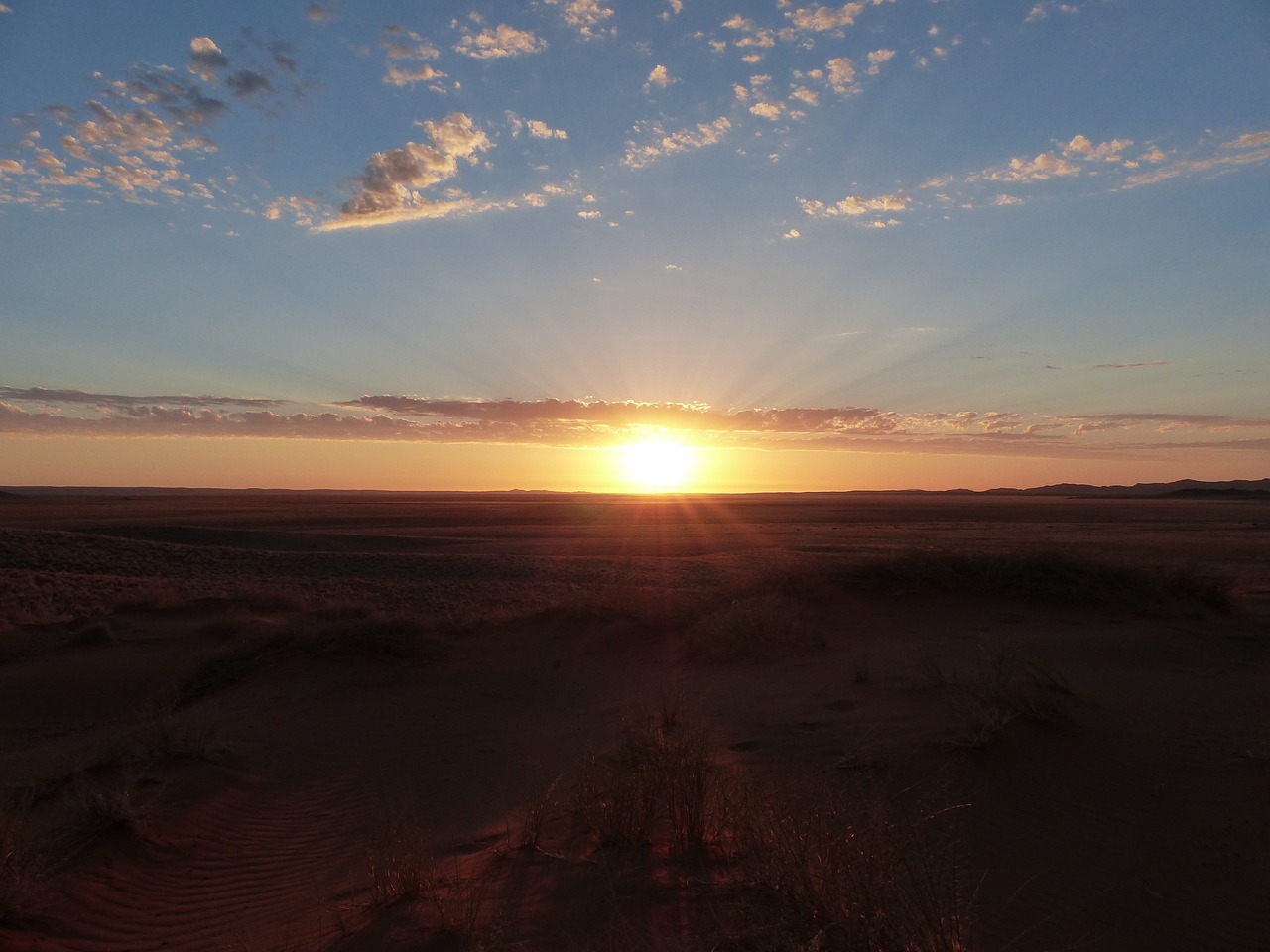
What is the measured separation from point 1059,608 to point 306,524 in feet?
182

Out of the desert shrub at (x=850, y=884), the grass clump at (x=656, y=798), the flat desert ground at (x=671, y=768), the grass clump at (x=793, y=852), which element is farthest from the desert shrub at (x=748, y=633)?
the desert shrub at (x=850, y=884)

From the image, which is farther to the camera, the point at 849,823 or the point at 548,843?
the point at 548,843

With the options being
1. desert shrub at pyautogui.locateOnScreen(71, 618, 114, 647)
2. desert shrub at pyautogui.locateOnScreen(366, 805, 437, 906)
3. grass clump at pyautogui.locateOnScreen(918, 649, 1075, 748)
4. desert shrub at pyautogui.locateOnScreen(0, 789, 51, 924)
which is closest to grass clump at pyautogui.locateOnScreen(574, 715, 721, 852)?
desert shrub at pyautogui.locateOnScreen(366, 805, 437, 906)

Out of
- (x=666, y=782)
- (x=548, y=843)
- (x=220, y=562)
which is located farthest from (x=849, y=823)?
(x=220, y=562)

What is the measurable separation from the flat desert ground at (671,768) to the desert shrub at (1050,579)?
61 mm

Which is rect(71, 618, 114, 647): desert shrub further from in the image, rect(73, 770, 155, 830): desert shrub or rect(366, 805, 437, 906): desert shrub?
rect(366, 805, 437, 906): desert shrub

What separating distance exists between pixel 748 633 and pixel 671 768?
274 inches

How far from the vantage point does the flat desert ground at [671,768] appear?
4504 mm

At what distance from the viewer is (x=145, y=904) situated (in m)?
5.67

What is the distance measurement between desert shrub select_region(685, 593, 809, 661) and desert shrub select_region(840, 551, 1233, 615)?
2.26 meters

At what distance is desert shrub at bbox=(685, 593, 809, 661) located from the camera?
12234 mm

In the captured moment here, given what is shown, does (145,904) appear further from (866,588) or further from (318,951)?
(866,588)

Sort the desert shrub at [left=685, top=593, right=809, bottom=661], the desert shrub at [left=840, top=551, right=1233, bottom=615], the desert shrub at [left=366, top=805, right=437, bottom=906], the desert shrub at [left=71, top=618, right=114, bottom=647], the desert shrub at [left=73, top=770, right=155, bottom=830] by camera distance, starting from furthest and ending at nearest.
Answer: the desert shrub at [left=71, top=618, right=114, bottom=647], the desert shrub at [left=840, top=551, right=1233, bottom=615], the desert shrub at [left=685, top=593, right=809, bottom=661], the desert shrub at [left=73, top=770, right=155, bottom=830], the desert shrub at [left=366, top=805, right=437, bottom=906]

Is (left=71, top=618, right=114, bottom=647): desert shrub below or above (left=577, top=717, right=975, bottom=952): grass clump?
below
